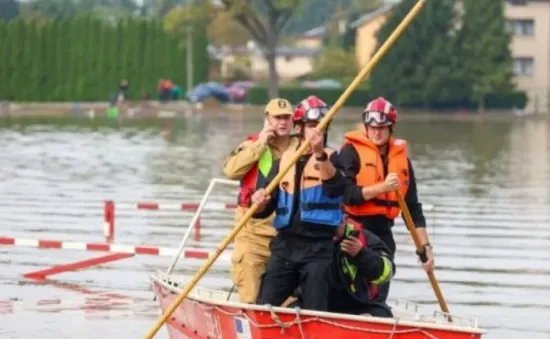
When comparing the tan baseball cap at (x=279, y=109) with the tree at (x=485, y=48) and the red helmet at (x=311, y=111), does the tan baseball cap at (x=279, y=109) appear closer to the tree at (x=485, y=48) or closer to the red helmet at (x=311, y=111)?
the red helmet at (x=311, y=111)

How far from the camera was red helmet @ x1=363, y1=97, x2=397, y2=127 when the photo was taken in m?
10.8

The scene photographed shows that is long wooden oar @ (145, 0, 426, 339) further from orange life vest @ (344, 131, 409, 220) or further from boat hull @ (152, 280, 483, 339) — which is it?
orange life vest @ (344, 131, 409, 220)

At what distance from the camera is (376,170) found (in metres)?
11.0

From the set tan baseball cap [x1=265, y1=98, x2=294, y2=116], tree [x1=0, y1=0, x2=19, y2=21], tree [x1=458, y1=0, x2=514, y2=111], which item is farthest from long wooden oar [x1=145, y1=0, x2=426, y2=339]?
tree [x1=0, y1=0, x2=19, y2=21]

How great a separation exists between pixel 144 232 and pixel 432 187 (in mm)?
9149

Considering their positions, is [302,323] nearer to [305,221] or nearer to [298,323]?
[298,323]

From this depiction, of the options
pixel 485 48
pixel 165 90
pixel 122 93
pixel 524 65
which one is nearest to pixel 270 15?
pixel 165 90

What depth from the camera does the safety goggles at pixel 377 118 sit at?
1084cm

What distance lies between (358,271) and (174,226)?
1147cm

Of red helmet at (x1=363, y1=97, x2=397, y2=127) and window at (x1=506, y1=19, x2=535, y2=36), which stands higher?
window at (x1=506, y1=19, x2=535, y2=36)

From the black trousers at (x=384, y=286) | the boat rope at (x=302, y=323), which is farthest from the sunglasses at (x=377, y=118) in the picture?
the boat rope at (x=302, y=323)

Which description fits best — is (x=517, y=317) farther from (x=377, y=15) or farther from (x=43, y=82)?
(x=377, y=15)

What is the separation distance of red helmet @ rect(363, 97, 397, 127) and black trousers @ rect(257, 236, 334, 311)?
905 millimetres

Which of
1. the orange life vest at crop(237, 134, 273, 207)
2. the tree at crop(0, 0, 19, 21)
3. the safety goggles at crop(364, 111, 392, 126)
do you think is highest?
the tree at crop(0, 0, 19, 21)
